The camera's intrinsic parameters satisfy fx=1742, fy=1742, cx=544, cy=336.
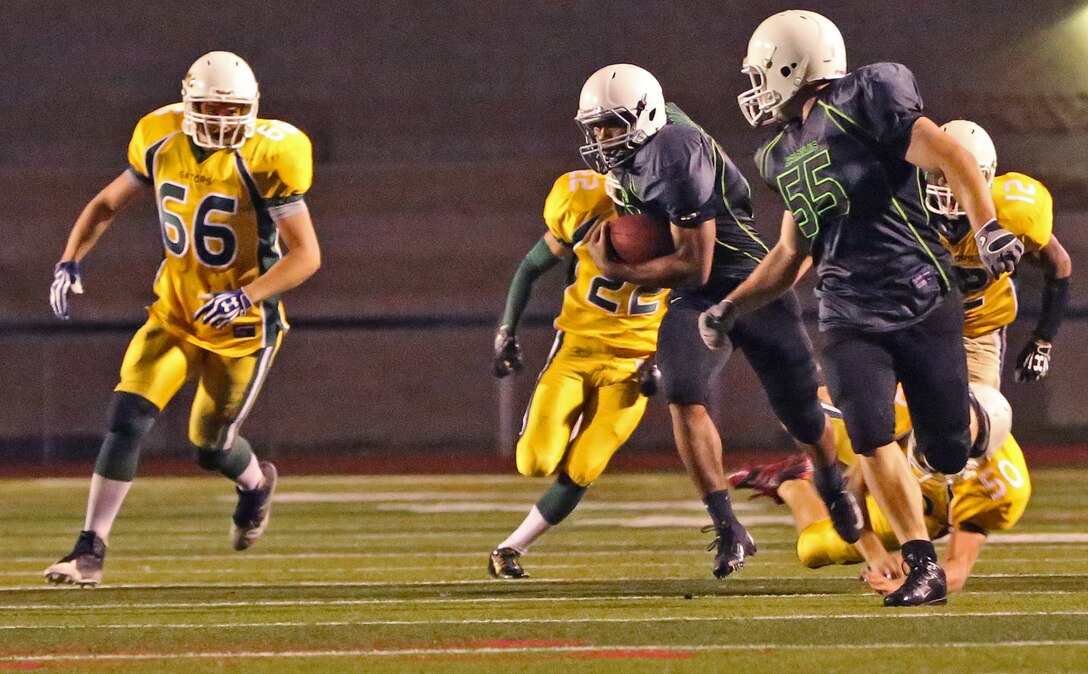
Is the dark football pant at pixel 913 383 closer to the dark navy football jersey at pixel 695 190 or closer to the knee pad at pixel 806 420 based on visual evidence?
the knee pad at pixel 806 420

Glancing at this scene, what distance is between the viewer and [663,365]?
478 centimetres

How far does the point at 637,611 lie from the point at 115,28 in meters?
12.5

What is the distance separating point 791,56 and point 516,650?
4.92 feet

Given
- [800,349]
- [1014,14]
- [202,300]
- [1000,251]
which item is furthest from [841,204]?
[1014,14]

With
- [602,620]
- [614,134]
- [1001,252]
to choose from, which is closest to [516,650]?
[602,620]

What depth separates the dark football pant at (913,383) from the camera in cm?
384

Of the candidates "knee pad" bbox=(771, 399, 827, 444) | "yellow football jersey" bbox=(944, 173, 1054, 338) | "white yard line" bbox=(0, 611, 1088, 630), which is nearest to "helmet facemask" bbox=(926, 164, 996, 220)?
"yellow football jersey" bbox=(944, 173, 1054, 338)

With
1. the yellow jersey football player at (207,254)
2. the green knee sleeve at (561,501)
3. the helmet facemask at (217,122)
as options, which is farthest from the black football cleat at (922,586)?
the helmet facemask at (217,122)

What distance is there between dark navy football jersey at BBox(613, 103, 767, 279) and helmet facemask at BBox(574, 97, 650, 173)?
1.5 inches

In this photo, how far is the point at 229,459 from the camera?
536 centimetres

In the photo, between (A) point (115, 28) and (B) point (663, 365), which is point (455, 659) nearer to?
(B) point (663, 365)

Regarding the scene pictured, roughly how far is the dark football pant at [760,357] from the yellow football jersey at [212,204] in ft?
3.77

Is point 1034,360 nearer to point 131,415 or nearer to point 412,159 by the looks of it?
point 131,415

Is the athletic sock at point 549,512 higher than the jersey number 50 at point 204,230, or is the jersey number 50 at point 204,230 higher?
the jersey number 50 at point 204,230
